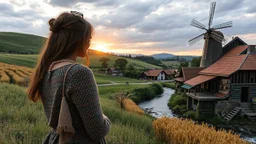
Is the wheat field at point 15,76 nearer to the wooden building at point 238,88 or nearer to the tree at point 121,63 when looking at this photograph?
the wooden building at point 238,88

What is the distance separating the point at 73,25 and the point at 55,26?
13 cm

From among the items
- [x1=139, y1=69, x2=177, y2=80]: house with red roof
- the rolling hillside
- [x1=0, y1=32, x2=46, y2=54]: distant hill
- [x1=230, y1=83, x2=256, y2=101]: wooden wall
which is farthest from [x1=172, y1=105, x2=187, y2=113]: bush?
[x1=0, y1=32, x2=46, y2=54]: distant hill

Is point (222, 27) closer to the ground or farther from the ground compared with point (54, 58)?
farther from the ground

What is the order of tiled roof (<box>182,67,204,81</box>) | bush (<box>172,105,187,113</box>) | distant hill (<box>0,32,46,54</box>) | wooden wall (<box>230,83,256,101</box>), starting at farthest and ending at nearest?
distant hill (<box>0,32,46,54</box>)
tiled roof (<box>182,67,204,81</box>)
bush (<box>172,105,187,113</box>)
wooden wall (<box>230,83,256,101</box>)

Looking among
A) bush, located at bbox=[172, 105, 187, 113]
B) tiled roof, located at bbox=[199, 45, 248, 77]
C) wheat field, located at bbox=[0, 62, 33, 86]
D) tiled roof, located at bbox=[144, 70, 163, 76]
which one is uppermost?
tiled roof, located at bbox=[199, 45, 248, 77]

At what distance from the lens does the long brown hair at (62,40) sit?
1.41m

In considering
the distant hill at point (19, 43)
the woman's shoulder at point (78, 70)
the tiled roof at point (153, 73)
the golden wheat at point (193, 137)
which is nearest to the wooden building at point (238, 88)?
the golden wheat at point (193, 137)

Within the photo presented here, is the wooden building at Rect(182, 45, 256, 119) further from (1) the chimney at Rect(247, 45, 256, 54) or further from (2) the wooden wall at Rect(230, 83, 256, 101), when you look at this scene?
(1) the chimney at Rect(247, 45, 256, 54)

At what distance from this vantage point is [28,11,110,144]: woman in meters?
1.27

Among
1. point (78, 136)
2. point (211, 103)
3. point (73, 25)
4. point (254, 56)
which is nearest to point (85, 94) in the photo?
point (78, 136)

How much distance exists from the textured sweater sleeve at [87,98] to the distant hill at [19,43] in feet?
254

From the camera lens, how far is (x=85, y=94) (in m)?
1.27

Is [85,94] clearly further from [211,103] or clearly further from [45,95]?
[211,103]

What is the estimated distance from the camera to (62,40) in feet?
4.62
